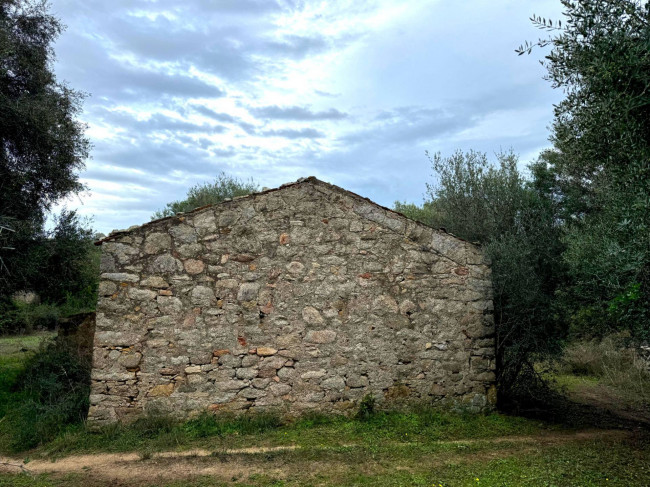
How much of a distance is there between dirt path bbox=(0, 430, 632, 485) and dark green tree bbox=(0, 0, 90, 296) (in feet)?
20.4

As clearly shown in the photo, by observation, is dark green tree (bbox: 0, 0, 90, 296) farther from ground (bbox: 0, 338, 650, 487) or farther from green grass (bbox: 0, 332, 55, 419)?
ground (bbox: 0, 338, 650, 487)

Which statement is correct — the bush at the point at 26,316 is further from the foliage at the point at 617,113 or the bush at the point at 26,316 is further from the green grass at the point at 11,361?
the foliage at the point at 617,113

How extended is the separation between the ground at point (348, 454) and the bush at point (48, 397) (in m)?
0.34

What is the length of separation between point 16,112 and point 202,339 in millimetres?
7813

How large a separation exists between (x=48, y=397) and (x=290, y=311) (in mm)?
4617

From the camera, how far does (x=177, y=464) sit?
6609mm

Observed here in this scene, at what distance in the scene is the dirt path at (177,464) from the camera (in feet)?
20.6

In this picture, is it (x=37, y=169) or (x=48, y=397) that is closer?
(x=48, y=397)

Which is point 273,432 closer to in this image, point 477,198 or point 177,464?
point 177,464

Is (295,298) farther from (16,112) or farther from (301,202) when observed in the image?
(16,112)

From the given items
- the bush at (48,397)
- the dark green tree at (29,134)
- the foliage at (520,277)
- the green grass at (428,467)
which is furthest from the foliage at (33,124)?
the foliage at (520,277)

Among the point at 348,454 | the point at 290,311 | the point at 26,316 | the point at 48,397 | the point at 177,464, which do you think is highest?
the point at 290,311

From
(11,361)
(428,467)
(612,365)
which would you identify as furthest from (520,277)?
(11,361)

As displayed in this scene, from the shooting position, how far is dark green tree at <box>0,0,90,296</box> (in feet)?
38.0
